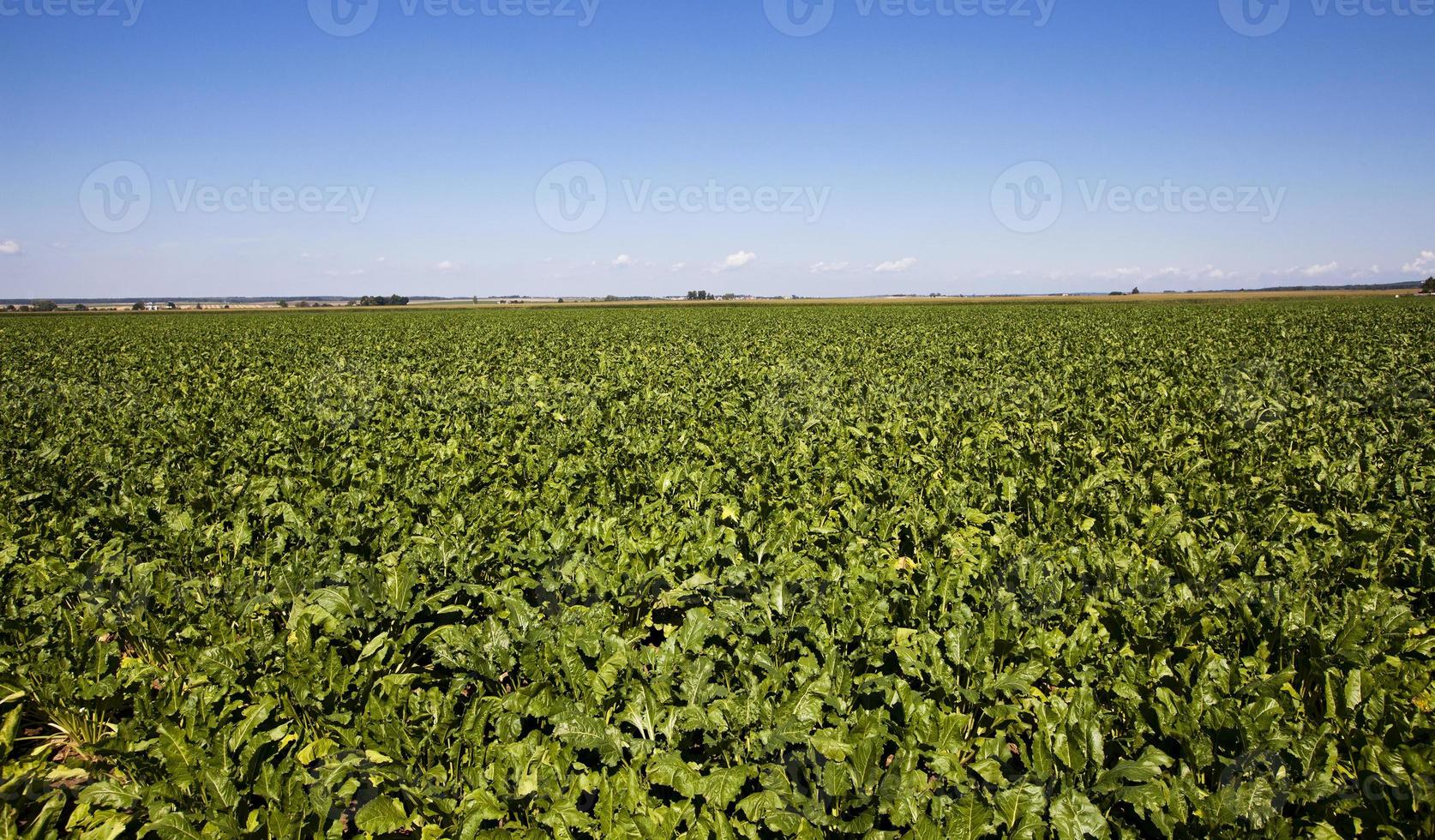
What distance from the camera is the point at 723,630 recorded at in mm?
3908

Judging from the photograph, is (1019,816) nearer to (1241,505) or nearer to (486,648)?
(486,648)

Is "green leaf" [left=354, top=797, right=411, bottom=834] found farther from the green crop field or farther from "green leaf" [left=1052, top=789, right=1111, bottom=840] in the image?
"green leaf" [left=1052, top=789, right=1111, bottom=840]

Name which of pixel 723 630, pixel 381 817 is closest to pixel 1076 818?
pixel 723 630

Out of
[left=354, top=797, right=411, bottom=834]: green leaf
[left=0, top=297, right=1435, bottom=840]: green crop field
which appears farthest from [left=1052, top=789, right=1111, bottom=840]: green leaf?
[left=354, top=797, right=411, bottom=834]: green leaf

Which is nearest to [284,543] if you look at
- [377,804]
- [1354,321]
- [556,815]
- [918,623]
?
[377,804]

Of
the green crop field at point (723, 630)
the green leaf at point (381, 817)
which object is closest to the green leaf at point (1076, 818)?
the green crop field at point (723, 630)

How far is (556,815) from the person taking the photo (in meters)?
2.66

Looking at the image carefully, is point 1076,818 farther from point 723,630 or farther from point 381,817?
point 381,817

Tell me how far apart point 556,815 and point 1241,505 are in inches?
249

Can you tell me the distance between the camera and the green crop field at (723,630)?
2.78 metres

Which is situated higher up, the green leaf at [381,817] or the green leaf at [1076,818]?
the green leaf at [1076,818]

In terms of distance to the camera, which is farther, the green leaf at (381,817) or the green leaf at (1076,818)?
the green leaf at (381,817)

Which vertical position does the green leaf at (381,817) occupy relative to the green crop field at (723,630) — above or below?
below

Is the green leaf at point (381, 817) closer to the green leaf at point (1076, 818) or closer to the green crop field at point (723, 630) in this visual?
the green crop field at point (723, 630)
